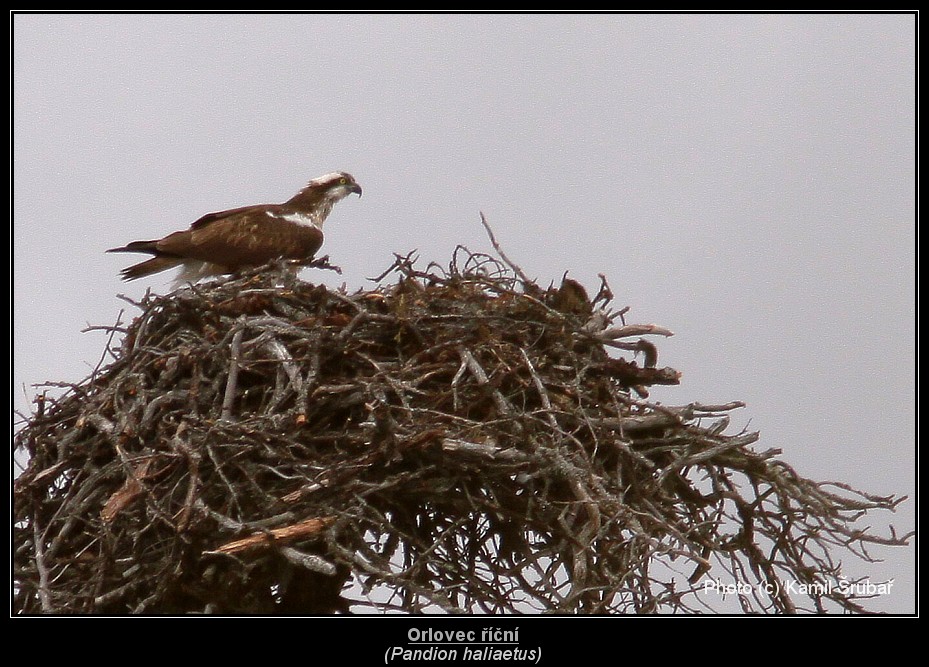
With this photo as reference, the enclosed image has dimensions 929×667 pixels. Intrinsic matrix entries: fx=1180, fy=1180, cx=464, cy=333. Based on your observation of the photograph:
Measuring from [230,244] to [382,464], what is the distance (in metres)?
2.92

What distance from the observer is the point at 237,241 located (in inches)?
316

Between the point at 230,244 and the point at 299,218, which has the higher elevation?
the point at 299,218

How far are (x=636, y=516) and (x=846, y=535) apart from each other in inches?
45.2

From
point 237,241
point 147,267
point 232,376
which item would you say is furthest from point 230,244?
point 232,376

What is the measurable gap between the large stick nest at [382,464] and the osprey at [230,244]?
1057 mm

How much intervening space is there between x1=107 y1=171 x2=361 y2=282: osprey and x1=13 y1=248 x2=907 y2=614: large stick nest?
3.47ft

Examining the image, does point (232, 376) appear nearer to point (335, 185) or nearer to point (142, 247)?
point (142, 247)

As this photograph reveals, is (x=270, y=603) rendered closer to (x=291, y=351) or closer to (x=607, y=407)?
(x=291, y=351)

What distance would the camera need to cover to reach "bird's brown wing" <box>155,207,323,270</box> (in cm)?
Answer: 798

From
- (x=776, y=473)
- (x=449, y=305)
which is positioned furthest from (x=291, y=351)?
(x=776, y=473)

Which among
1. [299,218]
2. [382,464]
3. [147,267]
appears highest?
[299,218]

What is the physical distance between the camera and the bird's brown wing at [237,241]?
26.2ft

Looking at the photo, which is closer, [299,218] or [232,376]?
[232,376]

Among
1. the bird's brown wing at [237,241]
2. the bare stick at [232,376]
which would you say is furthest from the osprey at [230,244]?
the bare stick at [232,376]
